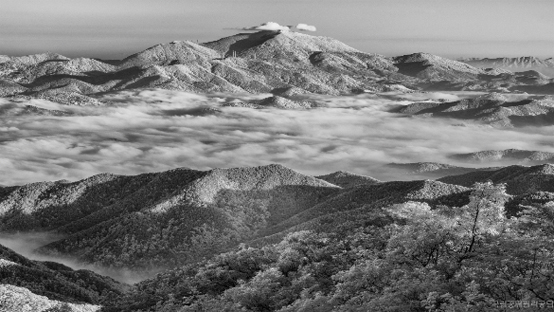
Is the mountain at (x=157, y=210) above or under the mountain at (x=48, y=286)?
under

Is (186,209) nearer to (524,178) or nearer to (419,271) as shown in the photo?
(524,178)

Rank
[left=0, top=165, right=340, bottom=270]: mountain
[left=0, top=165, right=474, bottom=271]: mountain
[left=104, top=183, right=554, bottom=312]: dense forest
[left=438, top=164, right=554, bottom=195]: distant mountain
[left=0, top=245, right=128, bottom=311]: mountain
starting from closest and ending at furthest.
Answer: [left=104, top=183, right=554, bottom=312]: dense forest, [left=0, top=245, right=128, bottom=311]: mountain, [left=0, top=165, right=474, bottom=271]: mountain, [left=0, top=165, right=340, bottom=270]: mountain, [left=438, top=164, right=554, bottom=195]: distant mountain

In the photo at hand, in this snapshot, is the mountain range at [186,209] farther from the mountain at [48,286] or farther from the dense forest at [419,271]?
the dense forest at [419,271]

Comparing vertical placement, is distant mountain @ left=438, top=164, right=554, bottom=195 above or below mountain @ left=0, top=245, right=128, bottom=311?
above

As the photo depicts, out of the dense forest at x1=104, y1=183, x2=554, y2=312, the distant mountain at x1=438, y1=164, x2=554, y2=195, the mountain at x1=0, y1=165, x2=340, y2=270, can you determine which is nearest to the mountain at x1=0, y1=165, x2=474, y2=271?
the mountain at x1=0, y1=165, x2=340, y2=270

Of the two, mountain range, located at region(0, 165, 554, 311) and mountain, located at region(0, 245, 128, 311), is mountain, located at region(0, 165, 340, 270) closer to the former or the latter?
mountain range, located at region(0, 165, 554, 311)

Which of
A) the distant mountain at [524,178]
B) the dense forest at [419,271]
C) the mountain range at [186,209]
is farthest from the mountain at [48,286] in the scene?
the distant mountain at [524,178]

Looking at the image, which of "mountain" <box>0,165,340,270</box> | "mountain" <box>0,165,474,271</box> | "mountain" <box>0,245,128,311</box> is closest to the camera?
"mountain" <box>0,245,128,311</box>

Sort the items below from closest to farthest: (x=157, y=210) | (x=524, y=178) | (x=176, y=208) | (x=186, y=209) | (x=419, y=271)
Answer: (x=419, y=271) → (x=524, y=178) → (x=186, y=209) → (x=176, y=208) → (x=157, y=210)

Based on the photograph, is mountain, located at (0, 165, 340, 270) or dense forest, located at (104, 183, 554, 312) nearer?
dense forest, located at (104, 183, 554, 312)

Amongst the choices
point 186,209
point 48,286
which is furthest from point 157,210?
point 48,286
